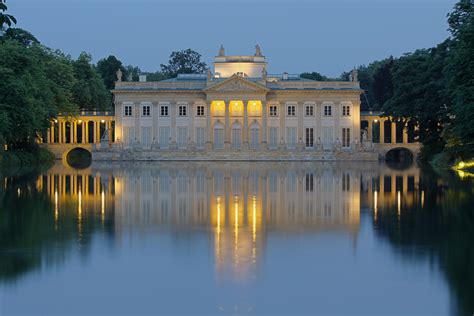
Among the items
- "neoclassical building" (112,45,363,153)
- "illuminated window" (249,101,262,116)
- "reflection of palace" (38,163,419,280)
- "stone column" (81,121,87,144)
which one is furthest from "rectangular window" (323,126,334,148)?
"reflection of palace" (38,163,419,280)

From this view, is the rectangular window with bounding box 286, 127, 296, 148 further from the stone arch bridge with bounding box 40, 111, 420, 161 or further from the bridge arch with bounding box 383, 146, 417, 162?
the bridge arch with bounding box 383, 146, 417, 162

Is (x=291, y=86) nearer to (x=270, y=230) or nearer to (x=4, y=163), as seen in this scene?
(x=4, y=163)

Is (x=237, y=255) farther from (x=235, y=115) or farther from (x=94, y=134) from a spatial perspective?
(x=94, y=134)

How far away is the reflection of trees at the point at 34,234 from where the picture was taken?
59.2 ft

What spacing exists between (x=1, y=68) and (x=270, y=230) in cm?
4286

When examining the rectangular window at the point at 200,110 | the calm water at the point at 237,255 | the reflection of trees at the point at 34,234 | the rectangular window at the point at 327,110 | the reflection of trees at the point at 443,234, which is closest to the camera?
the calm water at the point at 237,255

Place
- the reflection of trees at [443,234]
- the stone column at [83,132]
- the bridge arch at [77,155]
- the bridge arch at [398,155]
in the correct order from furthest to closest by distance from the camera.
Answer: the bridge arch at [398,155], the stone column at [83,132], the bridge arch at [77,155], the reflection of trees at [443,234]

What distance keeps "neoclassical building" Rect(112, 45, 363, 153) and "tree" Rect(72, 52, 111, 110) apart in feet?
29.2

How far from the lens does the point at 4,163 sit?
67375 mm

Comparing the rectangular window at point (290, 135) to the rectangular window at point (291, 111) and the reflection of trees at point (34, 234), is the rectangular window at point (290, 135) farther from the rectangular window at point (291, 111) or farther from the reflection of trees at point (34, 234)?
the reflection of trees at point (34, 234)

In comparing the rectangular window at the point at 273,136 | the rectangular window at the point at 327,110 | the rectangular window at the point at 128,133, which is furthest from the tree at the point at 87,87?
the rectangular window at the point at 327,110

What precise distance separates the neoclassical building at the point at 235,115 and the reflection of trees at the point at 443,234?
59.0 metres

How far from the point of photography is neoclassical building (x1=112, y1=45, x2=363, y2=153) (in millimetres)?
93875

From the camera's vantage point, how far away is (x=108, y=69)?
123 metres
